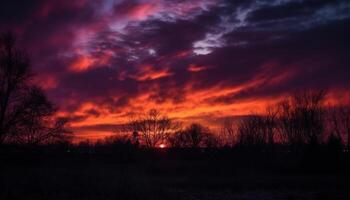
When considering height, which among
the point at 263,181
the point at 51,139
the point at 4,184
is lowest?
the point at 263,181

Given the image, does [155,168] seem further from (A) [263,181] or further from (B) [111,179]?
(B) [111,179]

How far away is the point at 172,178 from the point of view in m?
43.3

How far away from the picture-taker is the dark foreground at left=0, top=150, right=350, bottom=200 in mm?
23609

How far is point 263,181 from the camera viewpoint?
131 feet

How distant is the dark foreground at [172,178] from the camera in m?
23.6

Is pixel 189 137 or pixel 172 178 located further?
pixel 189 137

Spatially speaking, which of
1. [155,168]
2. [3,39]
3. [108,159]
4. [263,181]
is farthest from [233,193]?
[3,39]

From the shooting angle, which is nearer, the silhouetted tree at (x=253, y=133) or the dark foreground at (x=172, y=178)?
the dark foreground at (x=172, y=178)

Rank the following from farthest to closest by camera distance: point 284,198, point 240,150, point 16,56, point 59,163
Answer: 1. point 240,150
2. point 16,56
3. point 59,163
4. point 284,198

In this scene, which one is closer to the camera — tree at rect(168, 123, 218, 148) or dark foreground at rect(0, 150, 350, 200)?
dark foreground at rect(0, 150, 350, 200)

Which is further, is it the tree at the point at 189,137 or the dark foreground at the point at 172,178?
the tree at the point at 189,137

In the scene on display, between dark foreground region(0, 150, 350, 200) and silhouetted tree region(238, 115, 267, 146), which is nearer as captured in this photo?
dark foreground region(0, 150, 350, 200)

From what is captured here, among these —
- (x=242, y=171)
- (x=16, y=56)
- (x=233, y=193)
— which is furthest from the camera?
(x=242, y=171)

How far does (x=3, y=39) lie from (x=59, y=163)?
51.5 feet
